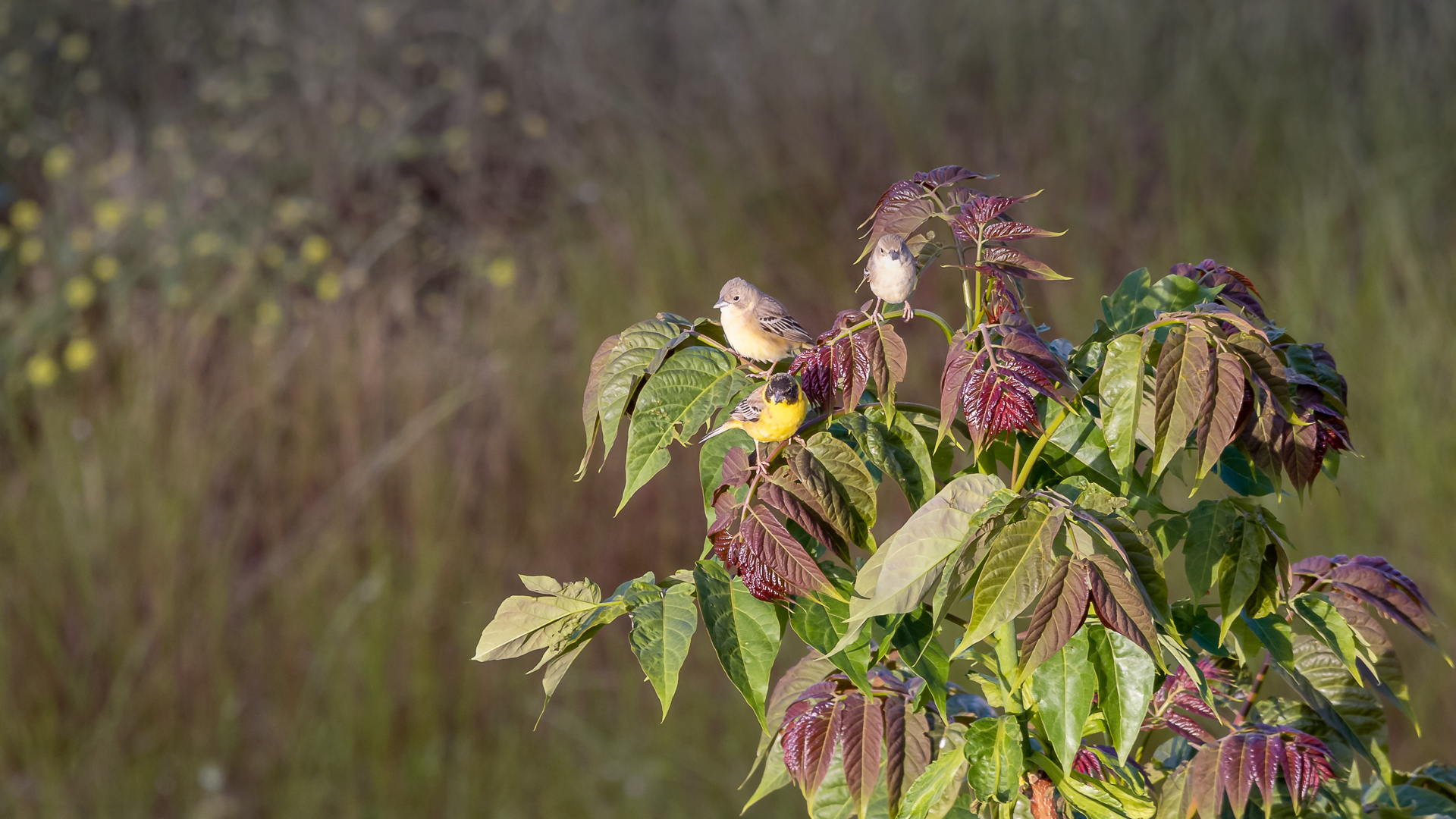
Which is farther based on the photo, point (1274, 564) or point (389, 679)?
point (389, 679)

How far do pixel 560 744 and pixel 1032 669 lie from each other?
2.14 m

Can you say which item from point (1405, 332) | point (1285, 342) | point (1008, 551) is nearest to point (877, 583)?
point (1008, 551)

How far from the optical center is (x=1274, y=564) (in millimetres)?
934

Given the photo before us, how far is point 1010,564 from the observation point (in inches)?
30.0

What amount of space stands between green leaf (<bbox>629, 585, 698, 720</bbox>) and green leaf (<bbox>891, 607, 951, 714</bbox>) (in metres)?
0.16

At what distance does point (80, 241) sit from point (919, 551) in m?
3.78

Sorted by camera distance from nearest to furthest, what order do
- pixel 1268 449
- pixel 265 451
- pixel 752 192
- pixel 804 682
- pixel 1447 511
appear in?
pixel 1268 449
pixel 804 682
pixel 1447 511
pixel 265 451
pixel 752 192

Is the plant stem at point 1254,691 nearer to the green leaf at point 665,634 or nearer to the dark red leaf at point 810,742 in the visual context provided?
the dark red leaf at point 810,742

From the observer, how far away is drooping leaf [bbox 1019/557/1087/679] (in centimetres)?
74

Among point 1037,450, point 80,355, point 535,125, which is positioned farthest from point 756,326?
point 535,125

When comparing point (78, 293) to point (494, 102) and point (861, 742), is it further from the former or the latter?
point (861, 742)

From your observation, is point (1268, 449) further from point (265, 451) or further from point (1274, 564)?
point (265, 451)

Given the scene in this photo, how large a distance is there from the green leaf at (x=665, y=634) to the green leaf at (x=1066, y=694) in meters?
0.26

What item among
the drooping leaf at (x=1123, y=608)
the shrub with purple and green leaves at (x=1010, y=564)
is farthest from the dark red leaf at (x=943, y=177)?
the drooping leaf at (x=1123, y=608)
